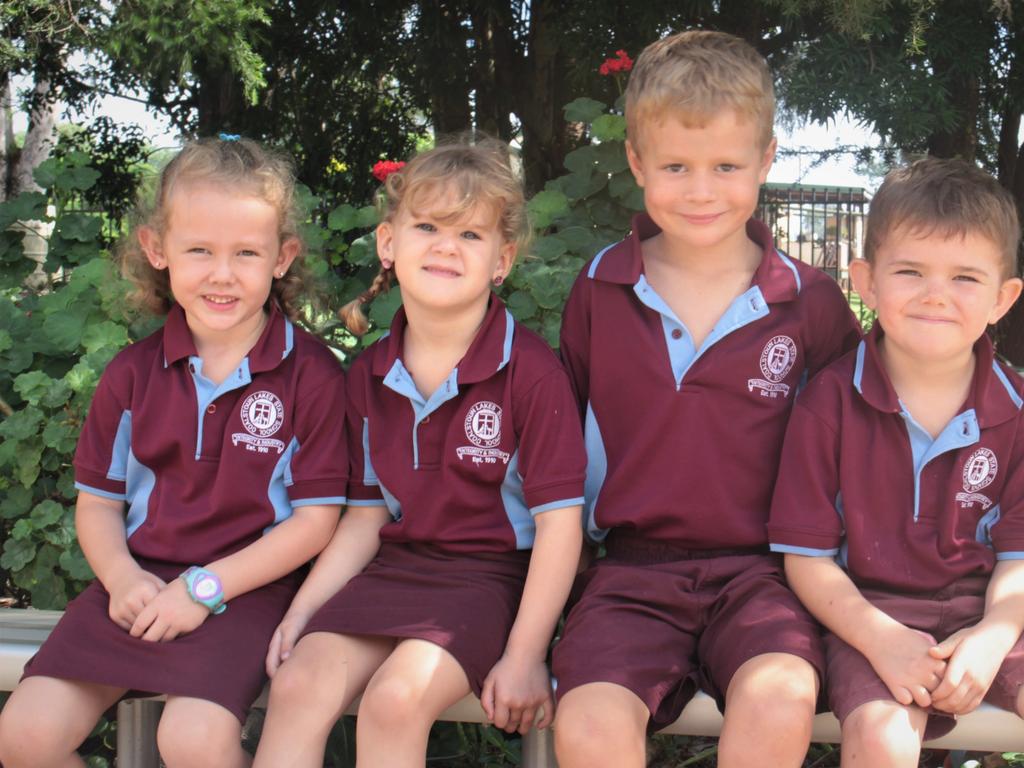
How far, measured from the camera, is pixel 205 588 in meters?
2.31

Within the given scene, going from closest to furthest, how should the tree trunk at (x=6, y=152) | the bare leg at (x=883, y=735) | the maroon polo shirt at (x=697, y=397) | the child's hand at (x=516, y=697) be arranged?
1. the bare leg at (x=883, y=735)
2. the child's hand at (x=516, y=697)
3. the maroon polo shirt at (x=697, y=397)
4. the tree trunk at (x=6, y=152)

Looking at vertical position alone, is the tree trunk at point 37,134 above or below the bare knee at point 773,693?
above

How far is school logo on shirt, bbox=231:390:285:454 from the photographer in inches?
97.7

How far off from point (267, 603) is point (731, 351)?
1.09m

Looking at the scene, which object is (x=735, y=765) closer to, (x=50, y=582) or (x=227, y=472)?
(x=227, y=472)

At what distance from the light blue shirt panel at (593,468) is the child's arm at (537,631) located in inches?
6.1

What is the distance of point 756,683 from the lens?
6.57ft

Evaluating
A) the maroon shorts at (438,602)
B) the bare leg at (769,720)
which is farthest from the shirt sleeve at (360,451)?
the bare leg at (769,720)

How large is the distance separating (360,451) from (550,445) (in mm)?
440

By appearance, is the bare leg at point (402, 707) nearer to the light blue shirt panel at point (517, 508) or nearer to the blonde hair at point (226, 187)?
the light blue shirt panel at point (517, 508)

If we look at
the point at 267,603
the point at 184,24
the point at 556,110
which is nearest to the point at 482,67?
the point at 556,110

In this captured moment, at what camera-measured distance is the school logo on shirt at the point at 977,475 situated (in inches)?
87.7

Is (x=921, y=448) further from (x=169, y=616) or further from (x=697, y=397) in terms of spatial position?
(x=169, y=616)

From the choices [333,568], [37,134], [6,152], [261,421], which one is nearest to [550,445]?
[333,568]
